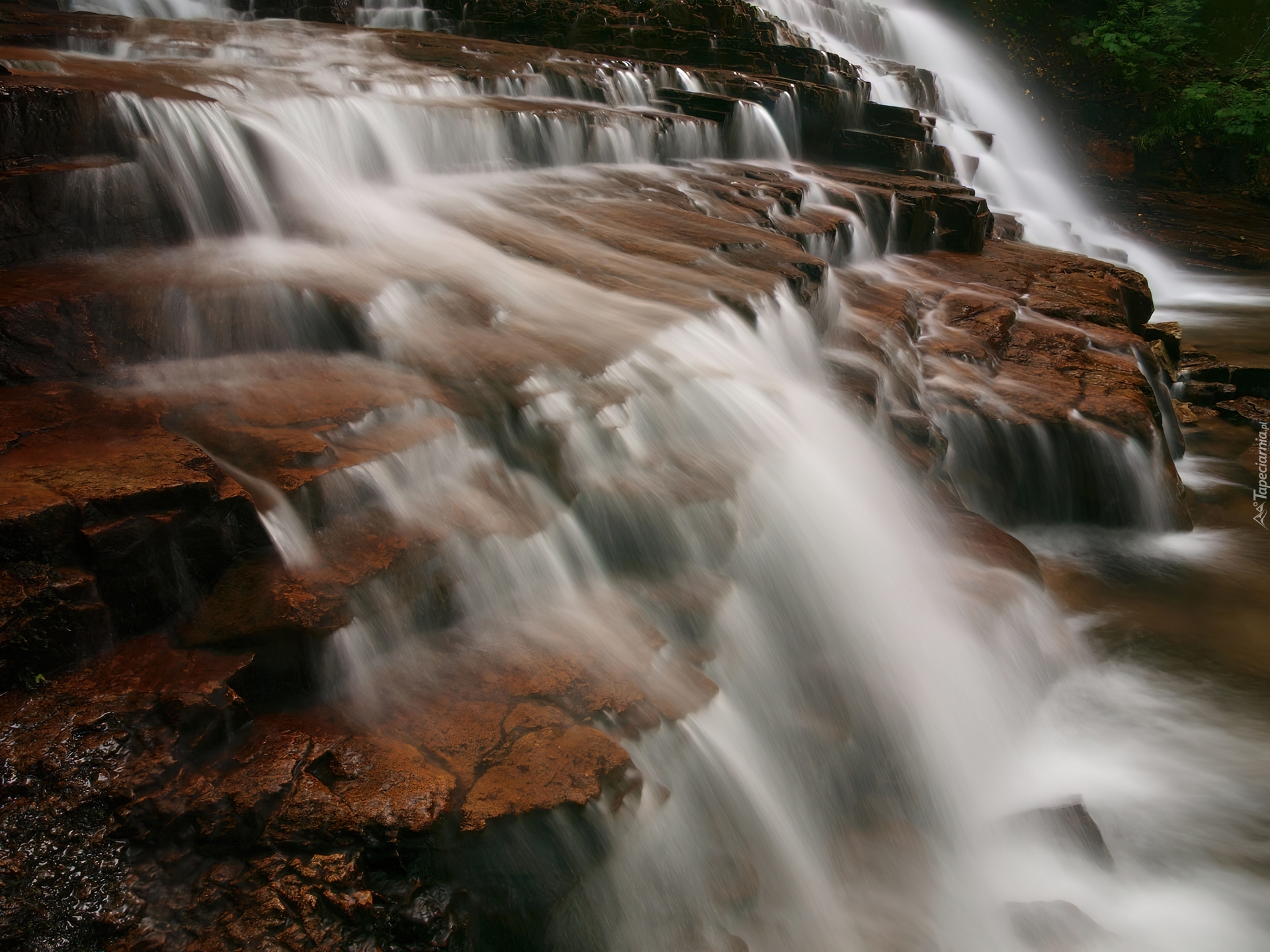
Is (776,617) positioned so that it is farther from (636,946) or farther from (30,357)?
(30,357)

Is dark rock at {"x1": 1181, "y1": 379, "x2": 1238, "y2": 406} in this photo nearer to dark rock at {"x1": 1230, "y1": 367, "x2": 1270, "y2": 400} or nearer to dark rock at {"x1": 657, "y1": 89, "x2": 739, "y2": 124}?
dark rock at {"x1": 1230, "y1": 367, "x2": 1270, "y2": 400}

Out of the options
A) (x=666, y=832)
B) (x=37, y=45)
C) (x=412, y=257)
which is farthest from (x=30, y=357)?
(x=37, y=45)

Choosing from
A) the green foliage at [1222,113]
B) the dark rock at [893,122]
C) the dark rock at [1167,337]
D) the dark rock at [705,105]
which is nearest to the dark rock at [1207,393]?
the dark rock at [1167,337]

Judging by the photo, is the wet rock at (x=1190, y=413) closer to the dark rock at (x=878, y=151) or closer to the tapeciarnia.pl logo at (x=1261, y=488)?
the tapeciarnia.pl logo at (x=1261, y=488)

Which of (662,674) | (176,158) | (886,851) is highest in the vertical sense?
(176,158)

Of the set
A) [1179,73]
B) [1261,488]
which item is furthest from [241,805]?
[1179,73]

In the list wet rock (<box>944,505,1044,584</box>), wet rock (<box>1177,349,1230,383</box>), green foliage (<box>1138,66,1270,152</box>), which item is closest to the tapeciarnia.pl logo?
wet rock (<box>1177,349,1230,383</box>)

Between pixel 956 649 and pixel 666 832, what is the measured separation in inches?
90.4

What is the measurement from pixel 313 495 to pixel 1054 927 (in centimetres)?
A: 342

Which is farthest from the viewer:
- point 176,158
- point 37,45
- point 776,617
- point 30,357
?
point 37,45

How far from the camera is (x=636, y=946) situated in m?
2.84

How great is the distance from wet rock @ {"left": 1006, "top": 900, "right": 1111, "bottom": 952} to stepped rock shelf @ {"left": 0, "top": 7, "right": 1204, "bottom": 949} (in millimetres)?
1589

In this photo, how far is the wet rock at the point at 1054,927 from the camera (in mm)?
3371

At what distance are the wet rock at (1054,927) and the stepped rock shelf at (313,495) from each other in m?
1.59
